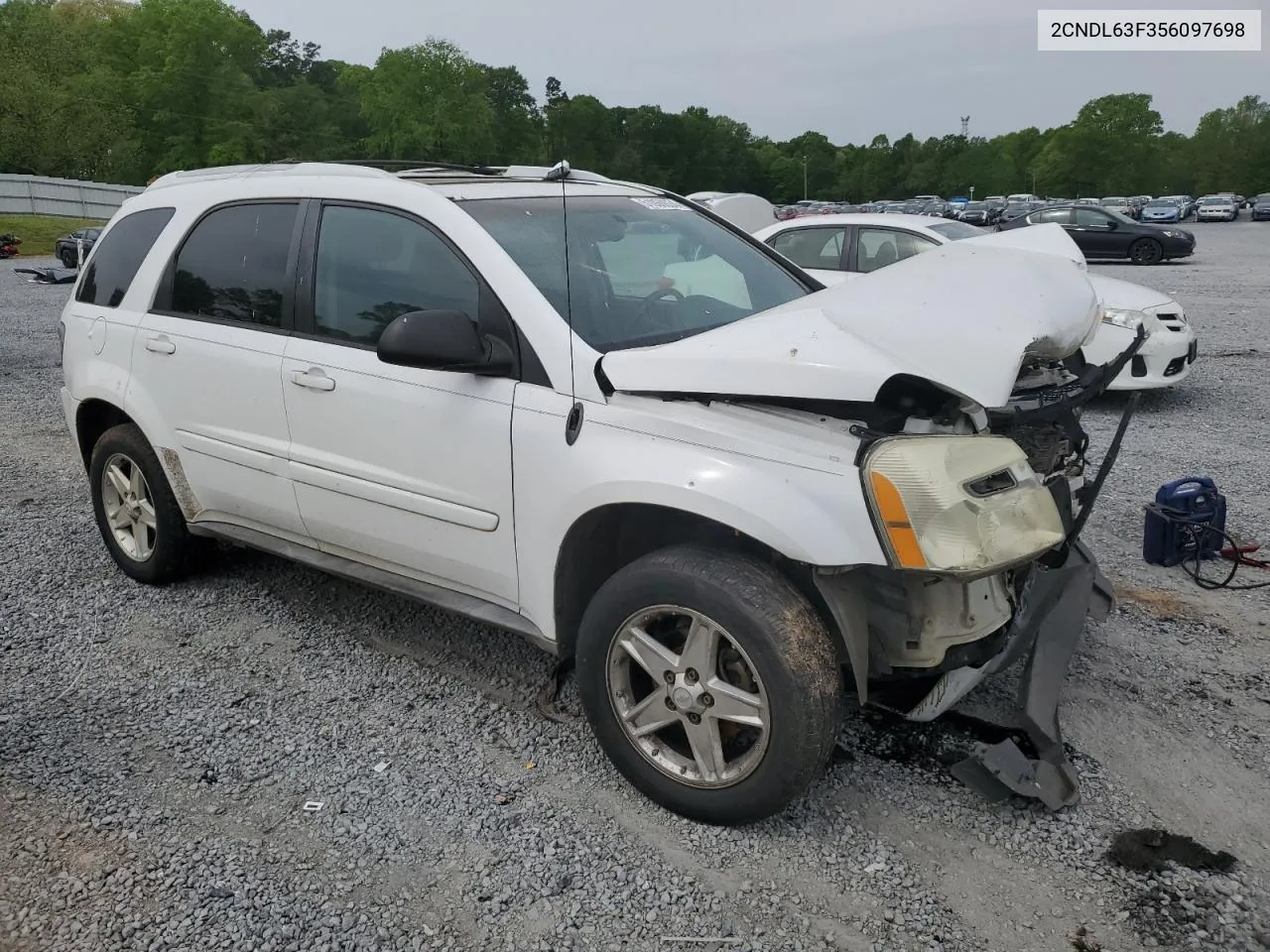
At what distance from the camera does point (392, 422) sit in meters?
3.45

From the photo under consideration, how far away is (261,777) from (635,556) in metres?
1.39

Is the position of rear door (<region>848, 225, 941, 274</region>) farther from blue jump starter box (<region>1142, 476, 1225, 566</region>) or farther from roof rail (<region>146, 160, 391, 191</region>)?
roof rail (<region>146, 160, 391, 191</region>)

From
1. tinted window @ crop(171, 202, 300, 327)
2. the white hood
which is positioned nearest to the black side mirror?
tinted window @ crop(171, 202, 300, 327)

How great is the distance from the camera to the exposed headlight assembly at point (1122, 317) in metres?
7.42

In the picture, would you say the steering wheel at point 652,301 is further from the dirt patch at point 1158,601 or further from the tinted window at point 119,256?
the dirt patch at point 1158,601

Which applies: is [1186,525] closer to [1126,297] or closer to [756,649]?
[756,649]

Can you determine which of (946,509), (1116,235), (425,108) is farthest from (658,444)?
(425,108)

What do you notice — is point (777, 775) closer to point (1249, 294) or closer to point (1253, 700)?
point (1253, 700)

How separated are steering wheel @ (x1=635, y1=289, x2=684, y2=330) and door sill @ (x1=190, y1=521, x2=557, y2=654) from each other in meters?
1.07

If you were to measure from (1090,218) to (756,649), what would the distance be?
24665mm

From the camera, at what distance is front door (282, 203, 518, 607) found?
128 inches

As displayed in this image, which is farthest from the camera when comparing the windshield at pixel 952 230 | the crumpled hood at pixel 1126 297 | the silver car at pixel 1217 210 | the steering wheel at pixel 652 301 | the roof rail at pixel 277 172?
the silver car at pixel 1217 210

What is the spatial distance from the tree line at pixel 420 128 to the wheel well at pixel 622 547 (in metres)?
56.4

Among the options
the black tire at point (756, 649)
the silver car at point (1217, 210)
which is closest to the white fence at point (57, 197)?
the black tire at point (756, 649)
